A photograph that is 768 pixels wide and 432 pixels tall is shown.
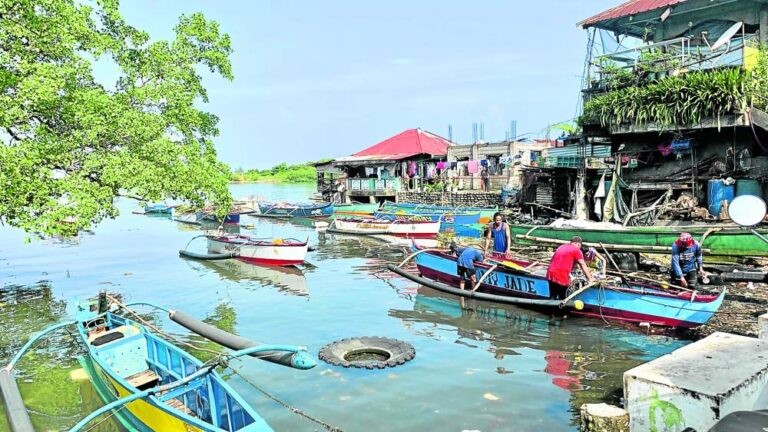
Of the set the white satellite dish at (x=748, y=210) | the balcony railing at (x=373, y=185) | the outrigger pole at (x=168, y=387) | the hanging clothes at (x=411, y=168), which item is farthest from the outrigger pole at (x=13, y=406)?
the hanging clothes at (x=411, y=168)

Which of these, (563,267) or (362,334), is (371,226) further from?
(563,267)

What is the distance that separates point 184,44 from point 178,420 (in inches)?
578

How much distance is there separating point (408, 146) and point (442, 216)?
1336 cm

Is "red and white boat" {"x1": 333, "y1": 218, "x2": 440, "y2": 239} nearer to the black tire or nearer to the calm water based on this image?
the calm water

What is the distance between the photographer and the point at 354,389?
9.28 meters

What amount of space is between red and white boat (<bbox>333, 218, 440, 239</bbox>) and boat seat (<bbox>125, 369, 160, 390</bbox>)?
2066 cm

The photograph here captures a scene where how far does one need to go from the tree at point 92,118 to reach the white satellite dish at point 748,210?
47.0 ft

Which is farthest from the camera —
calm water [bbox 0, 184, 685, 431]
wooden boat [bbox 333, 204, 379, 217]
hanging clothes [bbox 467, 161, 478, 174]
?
hanging clothes [bbox 467, 161, 478, 174]

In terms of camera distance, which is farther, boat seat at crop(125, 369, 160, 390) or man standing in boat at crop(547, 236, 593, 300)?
man standing in boat at crop(547, 236, 593, 300)

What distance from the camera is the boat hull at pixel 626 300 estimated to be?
11.0 meters

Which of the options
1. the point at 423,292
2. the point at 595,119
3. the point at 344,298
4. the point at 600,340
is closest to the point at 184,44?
the point at 344,298

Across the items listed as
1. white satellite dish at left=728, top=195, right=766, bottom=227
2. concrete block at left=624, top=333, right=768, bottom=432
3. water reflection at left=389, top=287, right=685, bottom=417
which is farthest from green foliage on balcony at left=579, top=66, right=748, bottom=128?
Result: concrete block at left=624, top=333, right=768, bottom=432

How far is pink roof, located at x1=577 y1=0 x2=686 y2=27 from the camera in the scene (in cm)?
2412

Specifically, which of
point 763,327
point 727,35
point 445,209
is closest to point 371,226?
point 445,209
